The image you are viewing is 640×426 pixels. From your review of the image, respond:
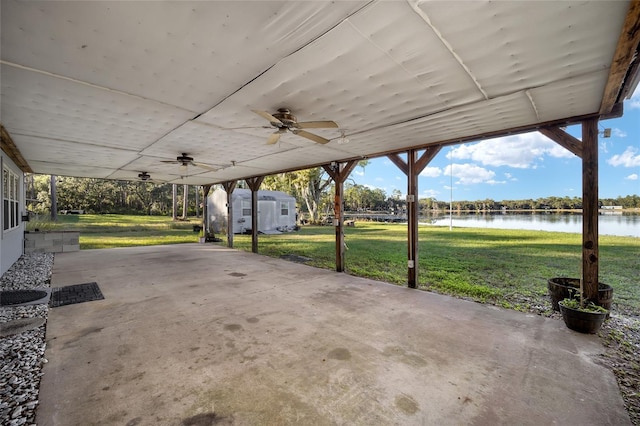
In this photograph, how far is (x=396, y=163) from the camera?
5.50 metres

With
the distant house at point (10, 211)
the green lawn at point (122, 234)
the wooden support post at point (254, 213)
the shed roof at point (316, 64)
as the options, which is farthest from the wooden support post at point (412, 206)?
the green lawn at point (122, 234)

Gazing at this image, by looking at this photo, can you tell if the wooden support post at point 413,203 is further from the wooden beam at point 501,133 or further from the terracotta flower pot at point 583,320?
the terracotta flower pot at point 583,320

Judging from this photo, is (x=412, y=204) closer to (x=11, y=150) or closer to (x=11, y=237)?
(x=11, y=150)

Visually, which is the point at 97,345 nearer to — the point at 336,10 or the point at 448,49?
the point at 336,10

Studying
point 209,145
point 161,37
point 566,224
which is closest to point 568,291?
point 161,37

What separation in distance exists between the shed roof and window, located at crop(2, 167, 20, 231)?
2678 mm

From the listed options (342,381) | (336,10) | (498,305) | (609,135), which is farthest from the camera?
(498,305)

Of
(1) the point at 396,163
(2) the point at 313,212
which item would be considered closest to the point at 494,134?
(1) the point at 396,163

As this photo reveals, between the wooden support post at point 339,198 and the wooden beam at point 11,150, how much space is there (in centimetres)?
563

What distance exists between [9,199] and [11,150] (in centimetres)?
Answer: 151

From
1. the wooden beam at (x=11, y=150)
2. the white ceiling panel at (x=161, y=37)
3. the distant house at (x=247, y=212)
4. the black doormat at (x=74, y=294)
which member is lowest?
the black doormat at (x=74, y=294)

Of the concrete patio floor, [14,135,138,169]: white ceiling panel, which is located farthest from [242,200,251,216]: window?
the concrete patio floor

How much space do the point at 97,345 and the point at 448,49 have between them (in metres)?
4.25

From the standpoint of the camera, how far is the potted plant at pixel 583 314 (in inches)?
122
